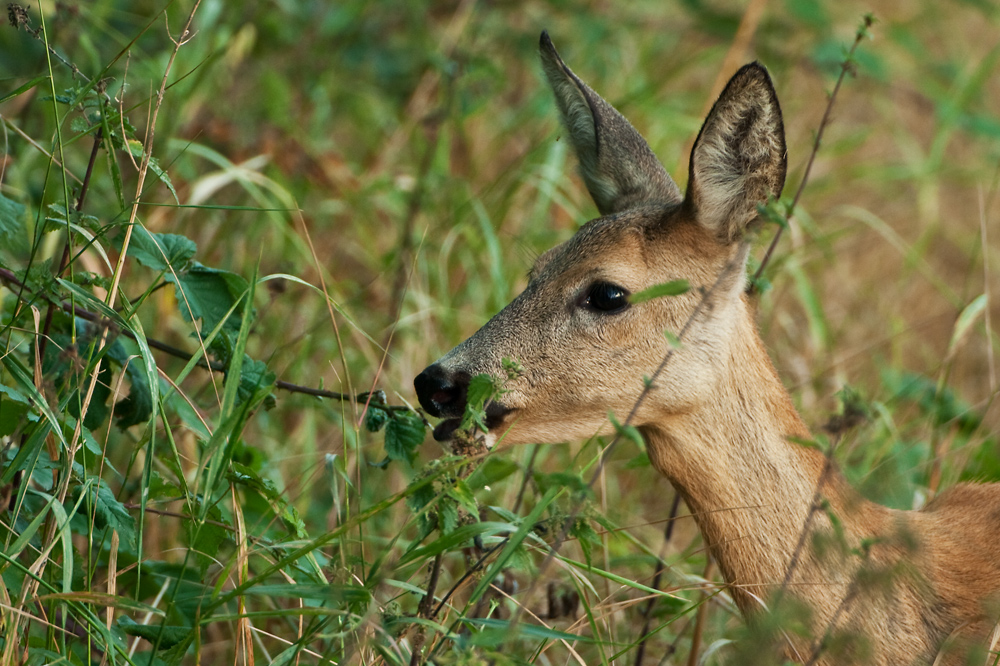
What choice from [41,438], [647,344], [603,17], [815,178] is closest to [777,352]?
[815,178]

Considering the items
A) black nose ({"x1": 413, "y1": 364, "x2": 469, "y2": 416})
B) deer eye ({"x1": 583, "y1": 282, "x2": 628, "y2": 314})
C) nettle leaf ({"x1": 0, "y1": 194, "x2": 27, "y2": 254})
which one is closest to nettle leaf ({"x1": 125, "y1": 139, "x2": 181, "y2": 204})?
nettle leaf ({"x1": 0, "y1": 194, "x2": 27, "y2": 254})

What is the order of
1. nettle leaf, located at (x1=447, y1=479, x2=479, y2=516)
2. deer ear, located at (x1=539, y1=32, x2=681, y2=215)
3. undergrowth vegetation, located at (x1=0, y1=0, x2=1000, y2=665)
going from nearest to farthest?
nettle leaf, located at (x1=447, y1=479, x2=479, y2=516) < undergrowth vegetation, located at (x1=0, y1=0, x2=1000, y2=665) < deer ear, located at (x1=539, y1=32, x2=681, y2=215)

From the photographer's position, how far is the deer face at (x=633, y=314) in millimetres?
2768

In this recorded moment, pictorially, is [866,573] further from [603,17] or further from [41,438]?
[603,17]

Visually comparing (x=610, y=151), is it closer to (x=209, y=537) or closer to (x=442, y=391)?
A: (x=442, y=391)

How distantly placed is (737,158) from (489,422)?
0.99m

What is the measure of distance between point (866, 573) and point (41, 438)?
1791 millimetres

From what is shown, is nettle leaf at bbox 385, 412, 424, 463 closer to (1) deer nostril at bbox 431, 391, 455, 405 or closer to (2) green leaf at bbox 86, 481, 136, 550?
(1) deer nostril at bbox 431, 391, 455, 405

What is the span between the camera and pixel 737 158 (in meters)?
2.90

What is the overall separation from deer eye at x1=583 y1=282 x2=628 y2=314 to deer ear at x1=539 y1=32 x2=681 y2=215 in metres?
0.58

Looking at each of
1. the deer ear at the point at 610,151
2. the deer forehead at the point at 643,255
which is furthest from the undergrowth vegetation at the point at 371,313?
the deer forehead at the point at 643,255

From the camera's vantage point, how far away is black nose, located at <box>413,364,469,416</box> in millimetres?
2725

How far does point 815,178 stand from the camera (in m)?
6.18

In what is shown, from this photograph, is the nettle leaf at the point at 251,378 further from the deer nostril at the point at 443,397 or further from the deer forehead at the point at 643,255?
the deer forehead at the point at 643,255
